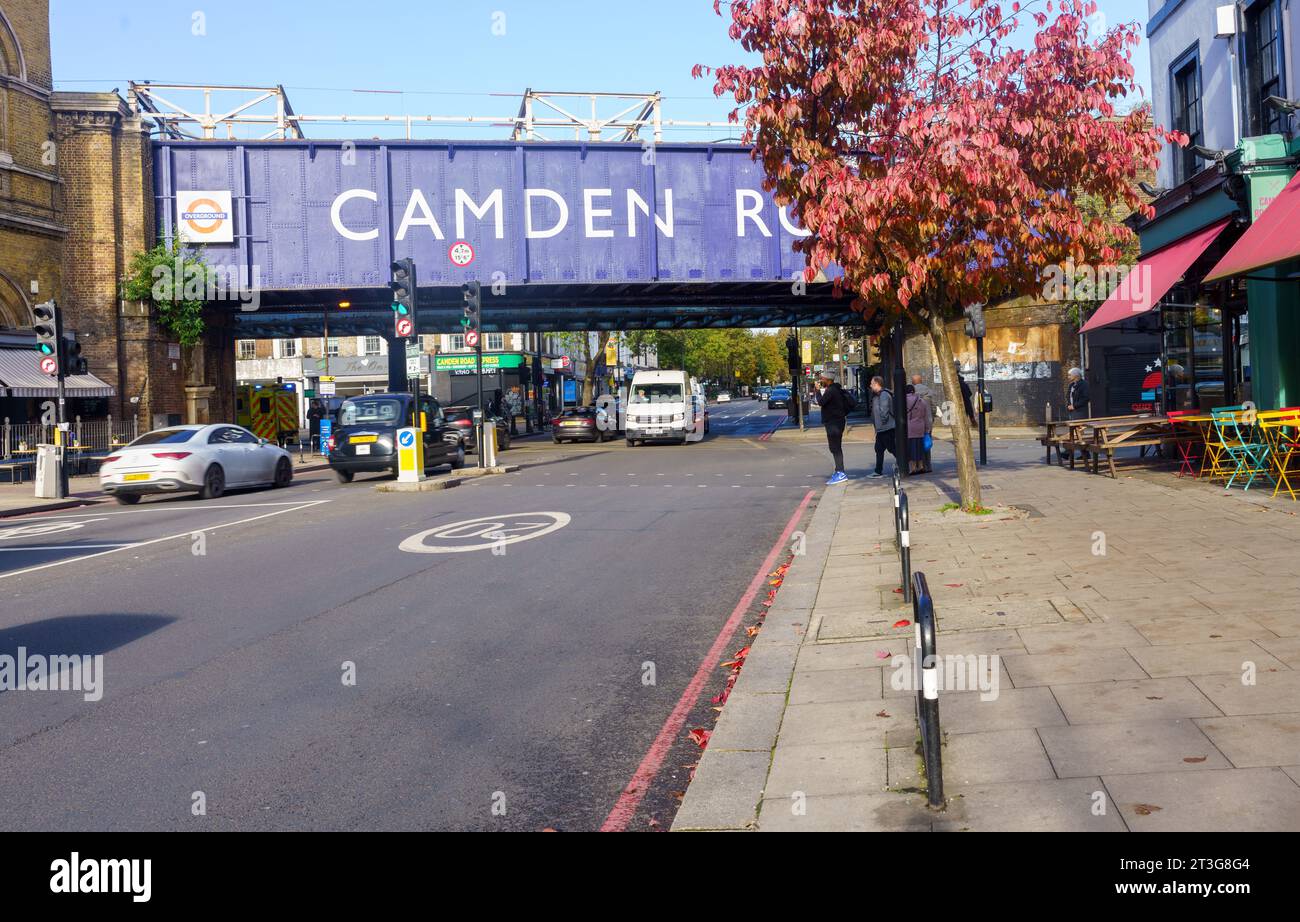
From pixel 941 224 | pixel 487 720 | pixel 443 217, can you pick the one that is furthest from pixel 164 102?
pixel 487 720

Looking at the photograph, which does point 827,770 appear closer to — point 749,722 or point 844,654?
point 749,722

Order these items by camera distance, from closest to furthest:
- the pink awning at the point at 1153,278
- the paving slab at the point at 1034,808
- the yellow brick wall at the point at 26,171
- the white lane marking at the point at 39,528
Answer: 1. the paving slab at the point at 1034,808
2. the white lane marking at the point at 39,528
3. the pink awning at the point at 1153,278
4. the yellow brick wall at the point at 26,171

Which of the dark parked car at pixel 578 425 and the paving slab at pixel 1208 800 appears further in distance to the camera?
the dark parked car at pixel 578 425

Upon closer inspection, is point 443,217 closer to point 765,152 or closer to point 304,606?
point 765,152

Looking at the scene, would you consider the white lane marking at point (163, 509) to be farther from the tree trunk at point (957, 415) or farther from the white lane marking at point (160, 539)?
the tree trunk at point (957, 415)

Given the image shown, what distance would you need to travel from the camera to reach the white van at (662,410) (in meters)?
36.2

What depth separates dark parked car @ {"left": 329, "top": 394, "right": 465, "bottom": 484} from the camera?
22.1m

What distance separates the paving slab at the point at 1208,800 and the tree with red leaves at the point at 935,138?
297 inches

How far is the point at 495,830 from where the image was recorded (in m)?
4.32

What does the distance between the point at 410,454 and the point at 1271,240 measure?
43.5ft

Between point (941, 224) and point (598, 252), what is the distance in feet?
72.6

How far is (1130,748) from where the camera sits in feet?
15.2

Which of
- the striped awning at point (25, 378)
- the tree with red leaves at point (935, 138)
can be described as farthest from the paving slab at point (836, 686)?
the striped awning at point (25, 378)

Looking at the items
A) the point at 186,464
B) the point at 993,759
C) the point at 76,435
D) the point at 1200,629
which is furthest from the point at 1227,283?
the point at 76,435
